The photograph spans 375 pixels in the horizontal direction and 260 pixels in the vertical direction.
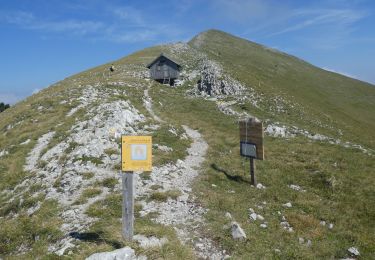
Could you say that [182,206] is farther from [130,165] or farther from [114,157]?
[114,157]

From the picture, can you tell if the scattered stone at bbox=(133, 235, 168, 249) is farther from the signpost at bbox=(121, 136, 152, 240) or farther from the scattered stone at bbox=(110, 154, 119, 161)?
the scattered stone at bbox=(110, 154, 119, 161)

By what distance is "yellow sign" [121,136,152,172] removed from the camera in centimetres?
1069

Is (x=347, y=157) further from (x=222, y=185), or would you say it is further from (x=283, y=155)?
(x=222, y=185)

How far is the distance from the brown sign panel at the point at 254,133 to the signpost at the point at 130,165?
325 inches

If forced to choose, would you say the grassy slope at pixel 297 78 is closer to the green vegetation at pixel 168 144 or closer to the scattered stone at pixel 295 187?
the green vegetation at pixel 168 144

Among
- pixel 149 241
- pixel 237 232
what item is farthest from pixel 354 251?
pixel 149 241

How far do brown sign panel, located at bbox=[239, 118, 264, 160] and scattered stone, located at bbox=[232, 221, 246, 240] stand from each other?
6.00 m

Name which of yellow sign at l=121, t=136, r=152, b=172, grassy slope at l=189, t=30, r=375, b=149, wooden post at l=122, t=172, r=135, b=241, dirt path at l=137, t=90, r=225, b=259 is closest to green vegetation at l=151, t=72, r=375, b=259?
dirt path at l=137, t=90, r=225, b=259

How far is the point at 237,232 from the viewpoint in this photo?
469 inches

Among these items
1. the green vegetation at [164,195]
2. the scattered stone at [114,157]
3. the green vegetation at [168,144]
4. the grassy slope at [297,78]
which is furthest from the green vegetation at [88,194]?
the grassy slope at [297,78]

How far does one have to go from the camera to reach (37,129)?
91.0 ft

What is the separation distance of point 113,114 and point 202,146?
21.9 ft

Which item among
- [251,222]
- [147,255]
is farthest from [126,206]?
[251,222]

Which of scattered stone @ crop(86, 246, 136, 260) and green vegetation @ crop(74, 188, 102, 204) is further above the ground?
green vegetation @ crop(74, 188, 102, 204)
